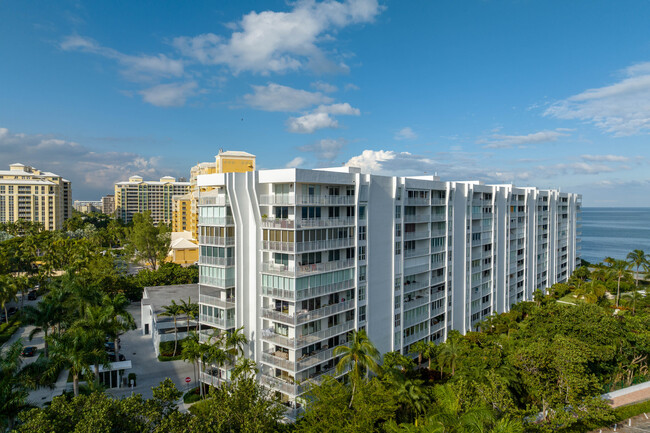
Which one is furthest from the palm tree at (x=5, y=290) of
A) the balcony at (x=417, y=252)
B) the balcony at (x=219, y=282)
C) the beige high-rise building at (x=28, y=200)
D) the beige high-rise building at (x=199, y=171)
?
the beige high-rise building at (x=28, y=200)

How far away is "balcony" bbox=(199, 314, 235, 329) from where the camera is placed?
36500 mm

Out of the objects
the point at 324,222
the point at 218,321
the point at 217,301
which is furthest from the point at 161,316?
the point at 324,222

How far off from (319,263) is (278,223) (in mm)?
5355

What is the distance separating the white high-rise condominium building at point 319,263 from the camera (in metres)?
33.8

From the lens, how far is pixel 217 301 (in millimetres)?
37031

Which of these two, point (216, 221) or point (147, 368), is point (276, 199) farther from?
point (147, 368)

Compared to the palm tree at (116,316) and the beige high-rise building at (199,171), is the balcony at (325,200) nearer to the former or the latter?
the beige high-rise building at (199,171)

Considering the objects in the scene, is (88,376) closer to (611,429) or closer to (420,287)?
(420,287)

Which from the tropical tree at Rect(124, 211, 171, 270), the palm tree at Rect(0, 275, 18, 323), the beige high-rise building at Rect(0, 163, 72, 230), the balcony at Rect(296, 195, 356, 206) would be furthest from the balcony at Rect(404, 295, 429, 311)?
the beige high-rise building at Rect(0, 163, 72, 230)

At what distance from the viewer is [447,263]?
50750mm

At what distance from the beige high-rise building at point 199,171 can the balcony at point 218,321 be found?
64.0 ft

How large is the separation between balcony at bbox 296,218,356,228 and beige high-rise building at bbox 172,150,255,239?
1757 centimetres

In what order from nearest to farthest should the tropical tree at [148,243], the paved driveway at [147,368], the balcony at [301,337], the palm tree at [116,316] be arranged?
the balcony at [301,337] → the palm tree at [116,316] → the paved driveway at [147,368] → the tropical tree at [148,243]

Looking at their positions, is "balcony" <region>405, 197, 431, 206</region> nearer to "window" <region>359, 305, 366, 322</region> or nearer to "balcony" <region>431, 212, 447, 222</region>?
"balcony" <region>431, 212, 447, 222</region>
